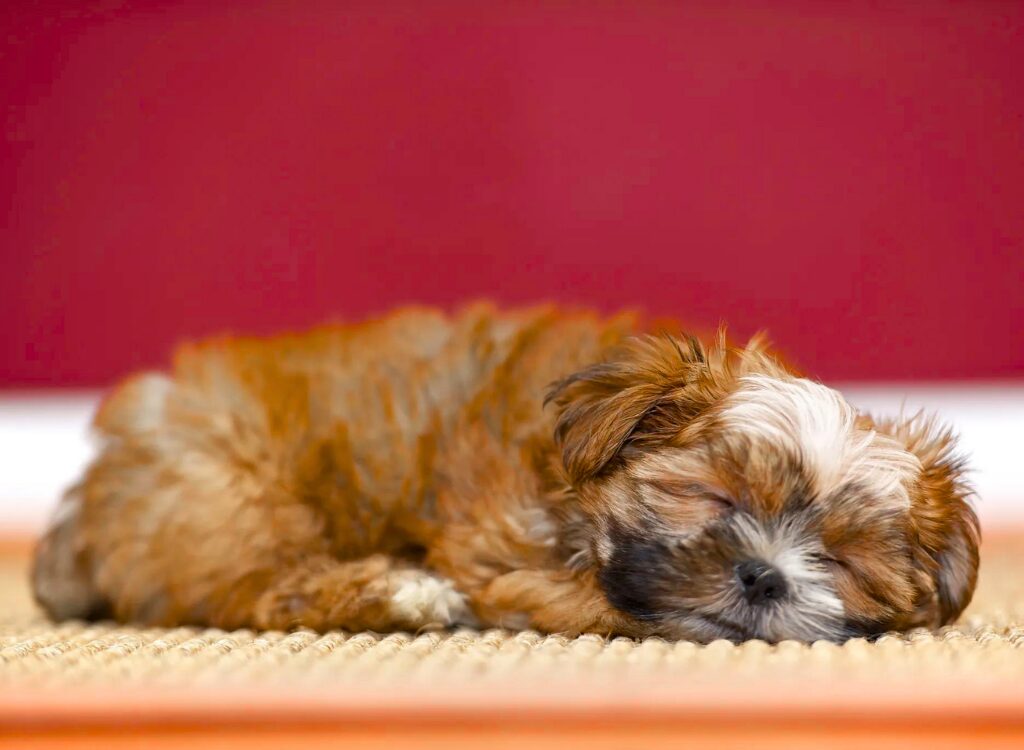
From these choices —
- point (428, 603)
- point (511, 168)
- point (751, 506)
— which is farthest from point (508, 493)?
point (511, 168)

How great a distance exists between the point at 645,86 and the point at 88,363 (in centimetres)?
182

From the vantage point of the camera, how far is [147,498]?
1931mm

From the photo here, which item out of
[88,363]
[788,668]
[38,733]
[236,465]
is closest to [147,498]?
[236,465]

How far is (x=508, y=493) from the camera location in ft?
5.81

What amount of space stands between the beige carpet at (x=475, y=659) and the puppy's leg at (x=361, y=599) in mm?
45

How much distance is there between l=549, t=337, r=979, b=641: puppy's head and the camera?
149 cm

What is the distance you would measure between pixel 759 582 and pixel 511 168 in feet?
6.49

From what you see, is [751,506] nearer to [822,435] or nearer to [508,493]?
[822,435]

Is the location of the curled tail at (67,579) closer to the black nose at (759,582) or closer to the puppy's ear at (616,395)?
the puppy's ear at (616,395)

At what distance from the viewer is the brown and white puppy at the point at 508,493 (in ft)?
4.99

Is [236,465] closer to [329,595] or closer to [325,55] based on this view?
[329,595]

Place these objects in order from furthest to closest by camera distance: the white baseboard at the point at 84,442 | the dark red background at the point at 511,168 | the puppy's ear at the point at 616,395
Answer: the white baseboard at the point at 84,442, the dark red background at the point at 511,168, the puppy's ear at the point at 616,395

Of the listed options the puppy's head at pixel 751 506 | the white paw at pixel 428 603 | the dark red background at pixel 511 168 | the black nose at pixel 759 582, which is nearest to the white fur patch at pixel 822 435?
the puppy's head at pixel 751 506

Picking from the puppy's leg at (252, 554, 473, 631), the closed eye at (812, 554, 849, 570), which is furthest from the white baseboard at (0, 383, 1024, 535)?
the closed eye at (812, 554, 849, 570)
